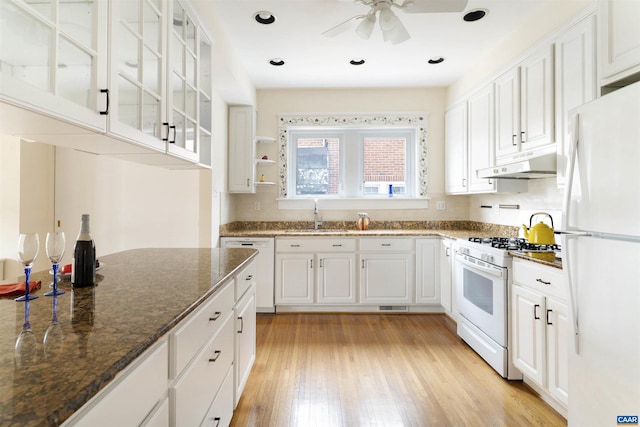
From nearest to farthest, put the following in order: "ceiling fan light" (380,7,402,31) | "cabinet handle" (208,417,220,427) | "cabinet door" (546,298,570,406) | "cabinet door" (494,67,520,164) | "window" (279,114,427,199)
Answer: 1. "cabinet handle" (208,417,220,427)
2. "cabinet door" (546,298,570,406)
3. "ceiling fan light" (380,7,402,31)
4. "cabinet door" (494,67,520,164)
5. "window" (279,114,427,199)

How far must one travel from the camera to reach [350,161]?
425 cm

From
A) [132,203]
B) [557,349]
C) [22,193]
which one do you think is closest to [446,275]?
[557,349]

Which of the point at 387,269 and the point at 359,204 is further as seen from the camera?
the point at 359,204

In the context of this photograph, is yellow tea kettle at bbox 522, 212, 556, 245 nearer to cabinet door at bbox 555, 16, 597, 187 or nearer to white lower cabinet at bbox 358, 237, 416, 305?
cabinet door at bbox 555, 16, 597, 187

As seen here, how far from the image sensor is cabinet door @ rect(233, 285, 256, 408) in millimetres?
1797

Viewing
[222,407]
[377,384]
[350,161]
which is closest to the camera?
[222,407]

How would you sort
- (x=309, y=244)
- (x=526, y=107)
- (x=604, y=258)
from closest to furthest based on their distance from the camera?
(x=604, y=258)
(x=526, y=107)
(x=309, y=244)

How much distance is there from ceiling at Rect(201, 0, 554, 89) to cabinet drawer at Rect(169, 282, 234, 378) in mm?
2002

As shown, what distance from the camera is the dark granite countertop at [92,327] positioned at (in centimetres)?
56

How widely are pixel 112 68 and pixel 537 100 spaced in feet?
8.86

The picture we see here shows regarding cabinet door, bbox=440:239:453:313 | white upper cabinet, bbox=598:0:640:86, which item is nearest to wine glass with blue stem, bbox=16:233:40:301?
white upper cabinet, bbox=598:0:640:86

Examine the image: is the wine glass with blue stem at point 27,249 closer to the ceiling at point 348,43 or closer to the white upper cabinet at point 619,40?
the ceiling at point 348,43

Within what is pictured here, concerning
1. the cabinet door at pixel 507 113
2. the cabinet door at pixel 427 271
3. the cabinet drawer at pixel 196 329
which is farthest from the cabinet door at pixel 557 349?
the cabinet drawer at pixel 196 329

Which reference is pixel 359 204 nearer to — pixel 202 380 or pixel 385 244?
pixel 385 244
